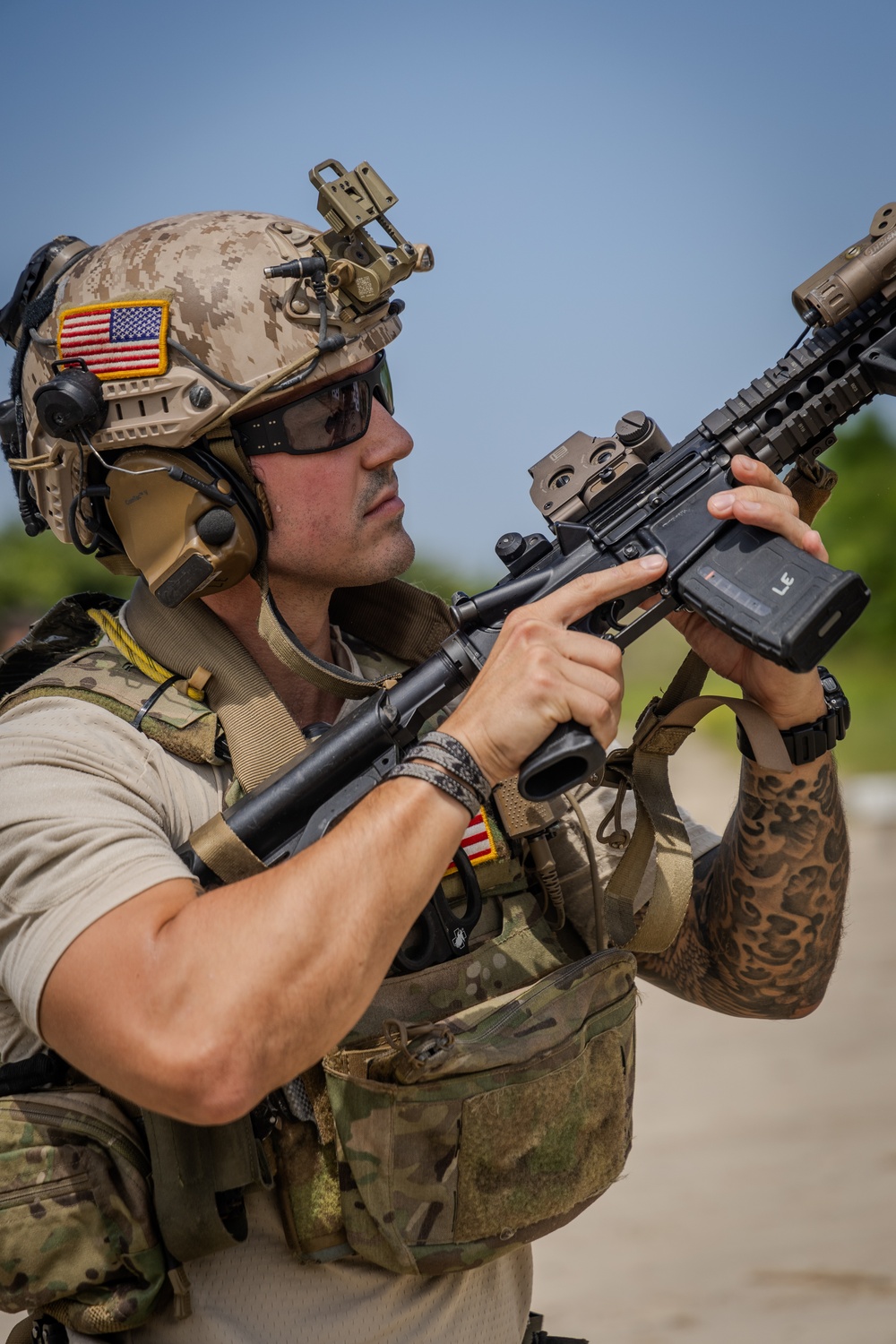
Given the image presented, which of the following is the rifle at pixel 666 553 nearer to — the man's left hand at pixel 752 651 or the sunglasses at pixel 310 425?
the man's left hand at pixel 752 651

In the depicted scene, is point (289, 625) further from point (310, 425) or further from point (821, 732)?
point (821, 732)

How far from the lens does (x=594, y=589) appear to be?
2.62 m

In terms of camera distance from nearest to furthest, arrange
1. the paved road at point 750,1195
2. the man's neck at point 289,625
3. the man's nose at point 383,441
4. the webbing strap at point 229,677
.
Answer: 1. the webbing strap at point 229,677
2. the man's nose at point 383,441
3. the man's neck at point 289,625
4. the paved road at point 750,1195

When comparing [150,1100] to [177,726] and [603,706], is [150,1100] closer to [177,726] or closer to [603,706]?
[177,726]

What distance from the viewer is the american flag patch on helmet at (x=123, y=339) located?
9.88ft

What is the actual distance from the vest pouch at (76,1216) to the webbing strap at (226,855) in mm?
522

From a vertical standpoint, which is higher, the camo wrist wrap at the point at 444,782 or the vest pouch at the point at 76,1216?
the camo wrist wrap at the point at 444,782

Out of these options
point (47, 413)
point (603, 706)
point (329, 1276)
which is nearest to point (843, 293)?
point (603, 706)

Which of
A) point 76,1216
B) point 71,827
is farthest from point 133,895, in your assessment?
point 76,1216

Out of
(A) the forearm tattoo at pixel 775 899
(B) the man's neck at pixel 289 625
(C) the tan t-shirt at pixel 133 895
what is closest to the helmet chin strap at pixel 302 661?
(B) the man's neck at pixel 289 625

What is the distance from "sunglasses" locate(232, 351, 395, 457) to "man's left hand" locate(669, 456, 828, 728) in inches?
34.4

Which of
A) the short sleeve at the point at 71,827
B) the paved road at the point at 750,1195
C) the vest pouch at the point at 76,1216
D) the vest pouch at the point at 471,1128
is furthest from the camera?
the paved road at the point at 750,1195

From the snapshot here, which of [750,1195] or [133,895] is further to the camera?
[750,1195]

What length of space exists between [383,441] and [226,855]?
1.10 m
